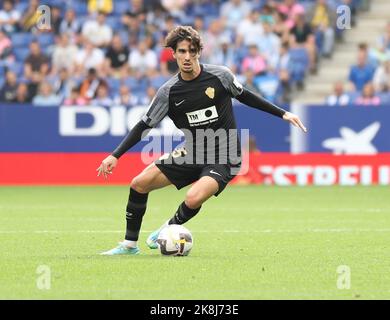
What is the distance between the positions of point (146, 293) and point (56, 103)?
50.7ft

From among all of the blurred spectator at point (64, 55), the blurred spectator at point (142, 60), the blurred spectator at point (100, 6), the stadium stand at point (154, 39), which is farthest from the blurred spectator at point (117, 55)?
the blurred spectator at point (100, 6)

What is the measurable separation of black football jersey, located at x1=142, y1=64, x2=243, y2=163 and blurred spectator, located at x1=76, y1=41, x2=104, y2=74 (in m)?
13.9

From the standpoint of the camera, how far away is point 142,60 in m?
25.2

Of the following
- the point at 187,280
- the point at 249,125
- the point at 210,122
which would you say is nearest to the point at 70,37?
the point at 249,125

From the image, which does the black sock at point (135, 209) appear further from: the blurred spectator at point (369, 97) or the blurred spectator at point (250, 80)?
the blurred spectator at point (250, 80)

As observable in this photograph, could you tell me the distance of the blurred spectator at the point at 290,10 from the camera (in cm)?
2562

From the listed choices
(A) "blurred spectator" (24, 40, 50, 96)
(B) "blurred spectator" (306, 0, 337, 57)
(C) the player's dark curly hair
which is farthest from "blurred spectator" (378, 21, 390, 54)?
(C) the player's dark curly hair

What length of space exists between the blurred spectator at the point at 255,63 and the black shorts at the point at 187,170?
42.7ft

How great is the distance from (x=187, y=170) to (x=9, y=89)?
43.1ft

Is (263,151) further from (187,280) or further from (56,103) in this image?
(187,280)

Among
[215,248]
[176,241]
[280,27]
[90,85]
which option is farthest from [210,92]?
[280,27]

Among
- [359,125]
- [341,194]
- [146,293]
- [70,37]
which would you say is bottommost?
[146,293]

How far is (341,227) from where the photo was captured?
14.7 meters

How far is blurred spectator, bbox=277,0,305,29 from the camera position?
1009 inches
